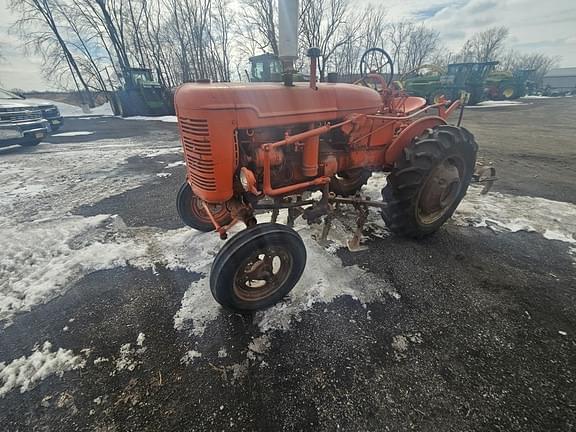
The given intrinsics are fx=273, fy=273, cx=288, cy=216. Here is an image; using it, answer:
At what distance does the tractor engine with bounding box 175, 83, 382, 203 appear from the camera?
182 centimetres

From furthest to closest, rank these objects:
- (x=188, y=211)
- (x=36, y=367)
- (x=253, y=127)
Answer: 1. (x=188, y=211)
2. (x=253, y=127)
3. (x=36, y=367)

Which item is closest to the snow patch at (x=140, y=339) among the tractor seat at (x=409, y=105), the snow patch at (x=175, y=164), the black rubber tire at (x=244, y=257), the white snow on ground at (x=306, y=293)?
the white snow on ground at (x=306, y=293)

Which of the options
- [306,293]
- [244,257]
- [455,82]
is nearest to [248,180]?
[244,257]

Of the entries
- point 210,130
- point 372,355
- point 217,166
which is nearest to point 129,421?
point 372,355

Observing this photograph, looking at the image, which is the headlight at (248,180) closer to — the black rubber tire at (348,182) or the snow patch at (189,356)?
the snow patch at (189,356)

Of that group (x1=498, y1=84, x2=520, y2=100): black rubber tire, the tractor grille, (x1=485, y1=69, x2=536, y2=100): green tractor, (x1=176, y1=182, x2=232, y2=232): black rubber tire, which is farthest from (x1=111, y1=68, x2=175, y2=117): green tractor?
(x1=498, y1=84, x2=520, y2=100): black rubber tire

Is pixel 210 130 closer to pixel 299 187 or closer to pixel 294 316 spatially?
pixel 299 187

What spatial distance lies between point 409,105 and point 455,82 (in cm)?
2011

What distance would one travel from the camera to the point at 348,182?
349cm

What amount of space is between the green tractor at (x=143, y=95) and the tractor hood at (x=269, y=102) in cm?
1640

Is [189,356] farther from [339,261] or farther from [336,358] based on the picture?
[339,261]

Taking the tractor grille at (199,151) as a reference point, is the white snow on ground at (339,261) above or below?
below

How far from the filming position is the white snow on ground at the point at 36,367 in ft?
5.34

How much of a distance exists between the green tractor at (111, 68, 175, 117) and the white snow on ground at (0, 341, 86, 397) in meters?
16.9
